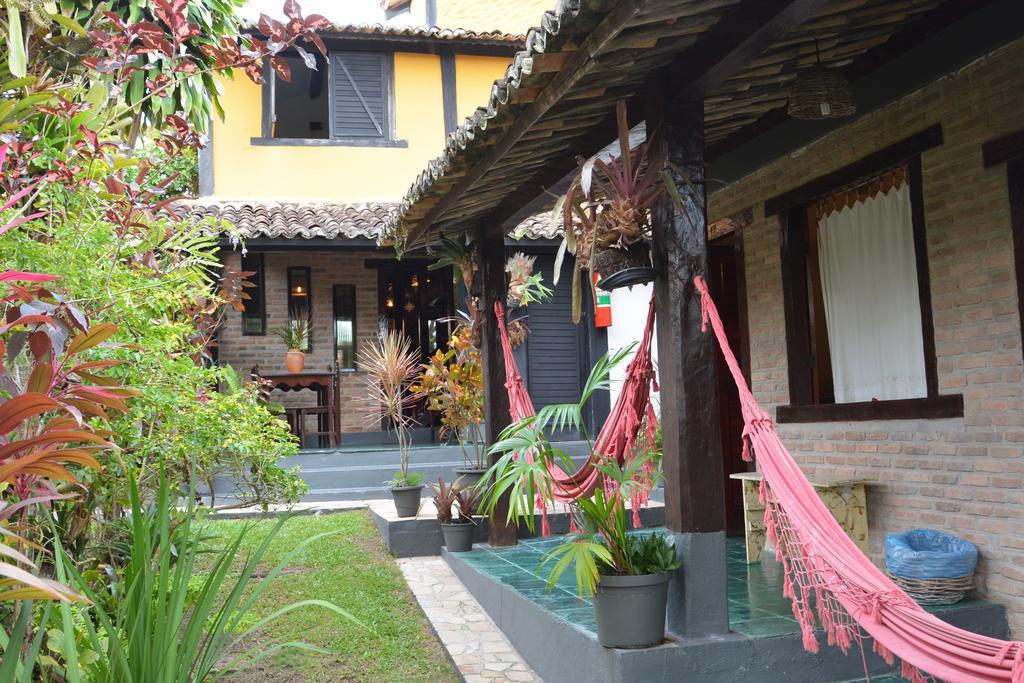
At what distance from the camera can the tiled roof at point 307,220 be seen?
9.48 meters

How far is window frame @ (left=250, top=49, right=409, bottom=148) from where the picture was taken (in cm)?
1080

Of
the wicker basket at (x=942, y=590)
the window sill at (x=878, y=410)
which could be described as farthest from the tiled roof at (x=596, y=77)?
the wicker basket at (x=942, y=590)

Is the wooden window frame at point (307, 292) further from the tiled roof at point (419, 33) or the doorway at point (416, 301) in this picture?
the tiled roof at point (419, 33)

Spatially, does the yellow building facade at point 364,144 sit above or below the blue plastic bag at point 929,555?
above

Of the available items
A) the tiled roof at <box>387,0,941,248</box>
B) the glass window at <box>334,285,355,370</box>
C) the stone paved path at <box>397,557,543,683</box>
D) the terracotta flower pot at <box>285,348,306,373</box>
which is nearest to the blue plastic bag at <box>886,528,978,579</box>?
the stone paved path at <box>397,557,543,683</box>

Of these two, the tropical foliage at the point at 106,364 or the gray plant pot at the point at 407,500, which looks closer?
the tropical foliage at the point at 106,364

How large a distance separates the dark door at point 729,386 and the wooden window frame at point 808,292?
99 centimetres

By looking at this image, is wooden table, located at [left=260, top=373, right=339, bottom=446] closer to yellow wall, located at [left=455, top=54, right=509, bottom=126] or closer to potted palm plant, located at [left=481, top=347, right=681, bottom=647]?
yellow wall, located at [left=455, top=54, right=509, bottom=126]

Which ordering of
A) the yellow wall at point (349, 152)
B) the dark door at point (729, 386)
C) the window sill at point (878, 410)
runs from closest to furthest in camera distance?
the window sill at point (878, 410) → the dark door at point (729, 386) → the yellow wall at point (349, 152)

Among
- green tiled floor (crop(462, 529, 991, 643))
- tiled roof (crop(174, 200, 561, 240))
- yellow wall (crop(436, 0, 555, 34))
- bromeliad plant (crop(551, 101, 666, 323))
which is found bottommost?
green tiled floor (crop(462, 529, 991, 643))

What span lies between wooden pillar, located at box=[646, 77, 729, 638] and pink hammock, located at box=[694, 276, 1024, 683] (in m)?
0.12

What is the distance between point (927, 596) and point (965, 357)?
1.05 m

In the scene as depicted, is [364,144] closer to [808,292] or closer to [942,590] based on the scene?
[808,292]

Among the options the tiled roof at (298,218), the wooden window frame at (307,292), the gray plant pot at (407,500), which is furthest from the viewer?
the wooden window frame at (307,292)
